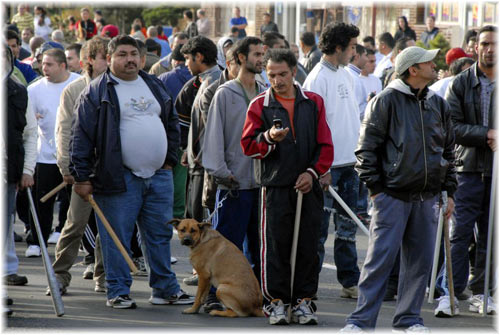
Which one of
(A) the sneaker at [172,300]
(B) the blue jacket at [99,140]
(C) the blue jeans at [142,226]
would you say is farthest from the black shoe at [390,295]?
(B) the blue jacket at [99,140]

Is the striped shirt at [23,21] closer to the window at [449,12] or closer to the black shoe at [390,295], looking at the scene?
the window at [449,12]

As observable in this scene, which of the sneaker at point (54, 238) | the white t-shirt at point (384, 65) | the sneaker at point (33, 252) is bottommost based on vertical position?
the sneaker at point (54, 238)

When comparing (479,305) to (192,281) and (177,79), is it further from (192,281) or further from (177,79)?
(177,79)

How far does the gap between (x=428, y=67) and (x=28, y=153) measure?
311cm

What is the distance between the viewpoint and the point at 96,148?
715 cm

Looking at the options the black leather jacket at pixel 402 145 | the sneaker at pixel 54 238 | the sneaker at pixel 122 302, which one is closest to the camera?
the black leather jacket at pixel 402 145

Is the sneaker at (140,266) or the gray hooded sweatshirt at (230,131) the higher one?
the gray hooded sweatshirt at (230,131)

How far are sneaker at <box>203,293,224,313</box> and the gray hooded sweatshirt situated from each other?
89cm

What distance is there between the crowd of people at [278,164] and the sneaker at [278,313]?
0.02 meters

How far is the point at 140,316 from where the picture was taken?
6.99 metres

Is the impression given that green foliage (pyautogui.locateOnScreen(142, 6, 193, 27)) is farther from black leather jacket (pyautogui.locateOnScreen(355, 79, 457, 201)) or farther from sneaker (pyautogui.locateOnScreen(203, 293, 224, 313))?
black leather jacket (pyautogui.locateOnScreen(355, 79, 457, 201))

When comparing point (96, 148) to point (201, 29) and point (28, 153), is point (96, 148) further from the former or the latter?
point (201, 29)

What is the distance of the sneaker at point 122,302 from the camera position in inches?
284

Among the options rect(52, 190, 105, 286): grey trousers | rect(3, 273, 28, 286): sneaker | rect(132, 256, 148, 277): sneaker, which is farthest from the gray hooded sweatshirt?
rect(3, 273, 28, 286): sneaker
